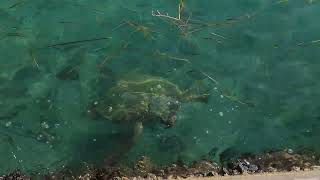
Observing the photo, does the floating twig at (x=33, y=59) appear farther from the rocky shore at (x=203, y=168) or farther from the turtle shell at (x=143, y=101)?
the rocky shore at (x=203, y=168)

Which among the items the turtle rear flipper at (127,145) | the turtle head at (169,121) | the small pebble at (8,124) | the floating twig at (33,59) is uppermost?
the floating twig at (33,59)

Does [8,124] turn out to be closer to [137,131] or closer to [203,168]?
[137,131]

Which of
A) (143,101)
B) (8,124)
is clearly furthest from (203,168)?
(8,124)

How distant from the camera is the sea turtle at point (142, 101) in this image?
2.31 m

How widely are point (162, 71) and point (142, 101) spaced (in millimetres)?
179

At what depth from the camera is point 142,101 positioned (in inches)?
92.8

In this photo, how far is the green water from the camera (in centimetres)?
227

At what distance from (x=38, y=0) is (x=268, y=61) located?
1123 millimetres

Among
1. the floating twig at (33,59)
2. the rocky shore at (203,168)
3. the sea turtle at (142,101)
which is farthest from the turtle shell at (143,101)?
the floating twig at (33,59)

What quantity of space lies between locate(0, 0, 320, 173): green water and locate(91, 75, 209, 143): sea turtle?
3 cm

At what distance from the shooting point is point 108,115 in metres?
2.31

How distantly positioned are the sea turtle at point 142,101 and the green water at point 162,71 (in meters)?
0.03

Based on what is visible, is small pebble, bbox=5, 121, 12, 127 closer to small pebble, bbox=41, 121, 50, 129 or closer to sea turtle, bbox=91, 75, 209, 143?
small pebble, bbox=41, 121, 50, 129

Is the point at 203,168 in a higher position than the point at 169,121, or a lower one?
lower
